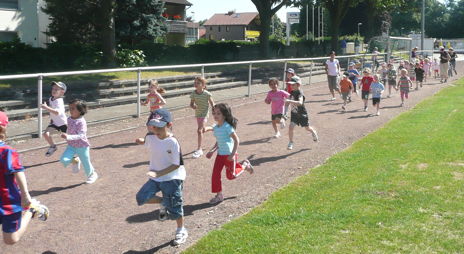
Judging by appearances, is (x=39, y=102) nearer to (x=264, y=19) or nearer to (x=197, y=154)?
(x=197, y=154)

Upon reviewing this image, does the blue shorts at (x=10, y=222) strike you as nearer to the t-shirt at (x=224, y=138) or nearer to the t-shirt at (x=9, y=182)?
the t-shirt at (x=9, y=182)

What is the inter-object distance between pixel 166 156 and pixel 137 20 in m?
27.7

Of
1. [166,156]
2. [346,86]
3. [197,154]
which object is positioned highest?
[346,86]

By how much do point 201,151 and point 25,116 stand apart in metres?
4.44

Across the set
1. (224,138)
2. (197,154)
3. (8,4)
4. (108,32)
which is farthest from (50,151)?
(8,4)

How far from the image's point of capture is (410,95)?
898 inches

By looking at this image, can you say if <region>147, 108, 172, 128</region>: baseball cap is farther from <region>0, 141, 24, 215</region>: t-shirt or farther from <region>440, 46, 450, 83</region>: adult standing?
<region>440, 46, 450, 83</region>: adult standing

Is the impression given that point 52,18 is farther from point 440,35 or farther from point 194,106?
point 440,35

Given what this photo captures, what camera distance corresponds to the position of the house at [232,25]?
389 feet

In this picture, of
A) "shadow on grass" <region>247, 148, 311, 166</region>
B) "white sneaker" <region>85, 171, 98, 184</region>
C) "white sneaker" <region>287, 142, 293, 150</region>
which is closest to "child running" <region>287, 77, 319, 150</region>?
"white sneaker" <region>287, 142, 293, 150</region>

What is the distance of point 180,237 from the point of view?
5922 mm

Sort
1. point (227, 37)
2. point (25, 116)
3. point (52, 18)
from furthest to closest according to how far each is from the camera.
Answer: point (227, 37) → point (52, 18) → point (25, 116)

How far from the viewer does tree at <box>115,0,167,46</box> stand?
3173cm

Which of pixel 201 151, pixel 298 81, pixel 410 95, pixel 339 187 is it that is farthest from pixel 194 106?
pixel 410 95
